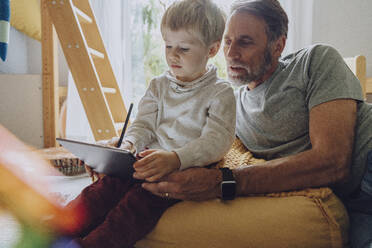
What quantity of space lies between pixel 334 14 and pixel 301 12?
271mm

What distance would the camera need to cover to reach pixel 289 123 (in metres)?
1.09

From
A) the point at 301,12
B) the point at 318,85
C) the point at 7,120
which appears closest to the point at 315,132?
the point at 318,85

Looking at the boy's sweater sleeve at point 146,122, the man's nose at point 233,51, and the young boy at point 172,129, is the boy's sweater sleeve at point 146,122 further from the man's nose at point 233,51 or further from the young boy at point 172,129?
the man's nose at point 233,51

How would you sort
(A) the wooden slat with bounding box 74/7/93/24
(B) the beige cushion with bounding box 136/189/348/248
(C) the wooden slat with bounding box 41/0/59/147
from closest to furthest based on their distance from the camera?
(B) the beige cushion with bounding box 136/189/348/248, (A) the wooden slat with bounding box 74/7/93/24, (C) the wooden slat with bounding box 41/0/59/147

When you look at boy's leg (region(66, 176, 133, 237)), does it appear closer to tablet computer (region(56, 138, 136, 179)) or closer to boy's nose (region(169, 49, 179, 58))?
tablet computer (region(56, 138, 136, 179))

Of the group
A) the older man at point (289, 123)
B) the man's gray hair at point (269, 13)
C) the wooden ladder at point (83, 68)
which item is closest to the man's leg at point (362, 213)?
the older man at point (289, 123)

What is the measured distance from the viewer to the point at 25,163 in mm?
1759

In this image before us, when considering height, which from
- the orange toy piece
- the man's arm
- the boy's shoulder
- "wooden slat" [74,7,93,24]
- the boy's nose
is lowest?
the orange toy piece

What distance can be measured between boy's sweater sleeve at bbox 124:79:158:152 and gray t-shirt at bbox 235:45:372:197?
0.40 m

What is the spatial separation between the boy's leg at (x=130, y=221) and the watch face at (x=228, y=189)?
18 cm

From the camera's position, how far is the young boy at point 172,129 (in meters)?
0.85

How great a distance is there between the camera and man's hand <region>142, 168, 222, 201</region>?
86 cm

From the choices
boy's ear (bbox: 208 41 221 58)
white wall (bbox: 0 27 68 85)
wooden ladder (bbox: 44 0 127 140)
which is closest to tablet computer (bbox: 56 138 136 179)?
boy's ear (bbox: 208 41 221 58)

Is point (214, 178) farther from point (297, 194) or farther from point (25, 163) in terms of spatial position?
point (25, 163)
